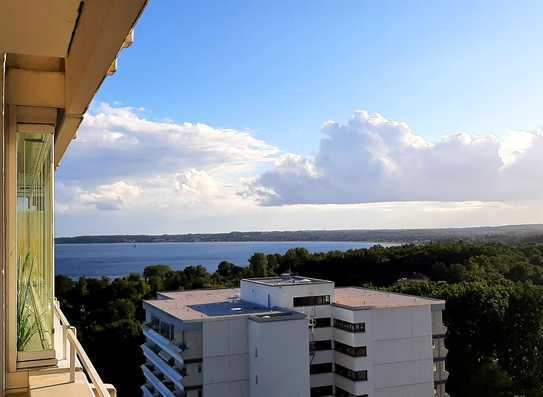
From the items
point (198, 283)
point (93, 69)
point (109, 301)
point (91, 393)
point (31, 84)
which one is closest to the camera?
point (93, 69)

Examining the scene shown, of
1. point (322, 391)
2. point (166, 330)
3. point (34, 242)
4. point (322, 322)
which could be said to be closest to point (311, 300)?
point (322, 322)

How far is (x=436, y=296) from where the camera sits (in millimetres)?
18078

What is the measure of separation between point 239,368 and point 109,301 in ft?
35.7

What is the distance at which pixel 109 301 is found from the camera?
21.8m

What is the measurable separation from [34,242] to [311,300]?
37.9 ft

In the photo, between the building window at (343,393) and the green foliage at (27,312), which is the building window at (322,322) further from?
the green foliage at (27,312)

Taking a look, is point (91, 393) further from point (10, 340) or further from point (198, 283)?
point (198, 283)

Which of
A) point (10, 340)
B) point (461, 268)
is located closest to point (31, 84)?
point (10, 340)

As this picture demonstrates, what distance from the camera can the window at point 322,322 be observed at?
45.6ft

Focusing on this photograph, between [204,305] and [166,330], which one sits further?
[204,305]

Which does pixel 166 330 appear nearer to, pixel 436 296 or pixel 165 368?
pixel 165 368

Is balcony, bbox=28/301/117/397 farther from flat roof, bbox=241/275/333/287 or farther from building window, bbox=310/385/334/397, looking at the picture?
building window, bbox=310/385/334/397

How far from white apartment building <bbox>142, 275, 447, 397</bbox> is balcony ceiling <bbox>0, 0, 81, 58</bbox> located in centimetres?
1056

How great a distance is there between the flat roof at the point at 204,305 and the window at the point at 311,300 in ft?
2.23
